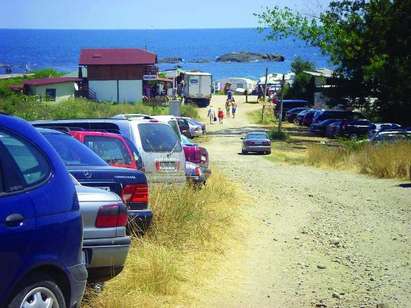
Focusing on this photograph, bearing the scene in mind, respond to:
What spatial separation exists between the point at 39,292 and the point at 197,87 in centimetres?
7160

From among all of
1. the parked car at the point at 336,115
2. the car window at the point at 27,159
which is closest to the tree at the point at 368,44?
the parked car at the point at 336,115

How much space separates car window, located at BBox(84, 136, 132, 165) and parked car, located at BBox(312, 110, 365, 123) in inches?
1744

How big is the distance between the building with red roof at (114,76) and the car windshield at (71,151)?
6619cm

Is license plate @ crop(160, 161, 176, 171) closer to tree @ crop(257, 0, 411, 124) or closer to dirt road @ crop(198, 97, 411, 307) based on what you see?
dirt road @ crop(198, 97, 411, 307)

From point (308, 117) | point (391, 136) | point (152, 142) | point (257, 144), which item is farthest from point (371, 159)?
point (308, 117)

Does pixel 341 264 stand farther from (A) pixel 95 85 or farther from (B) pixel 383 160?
(A) pixel 95 85

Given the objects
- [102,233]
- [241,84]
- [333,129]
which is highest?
[102,233]

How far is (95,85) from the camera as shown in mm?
75438

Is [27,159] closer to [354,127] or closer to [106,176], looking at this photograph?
[106,176]

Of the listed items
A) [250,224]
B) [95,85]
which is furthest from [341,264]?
[95,85]

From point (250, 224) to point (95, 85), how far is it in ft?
210

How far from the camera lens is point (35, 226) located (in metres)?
5.00

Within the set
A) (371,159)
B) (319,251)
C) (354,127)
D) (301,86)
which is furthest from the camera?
(301,86)

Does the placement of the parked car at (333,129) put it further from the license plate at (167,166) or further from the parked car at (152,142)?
the license plate at (167,166)
